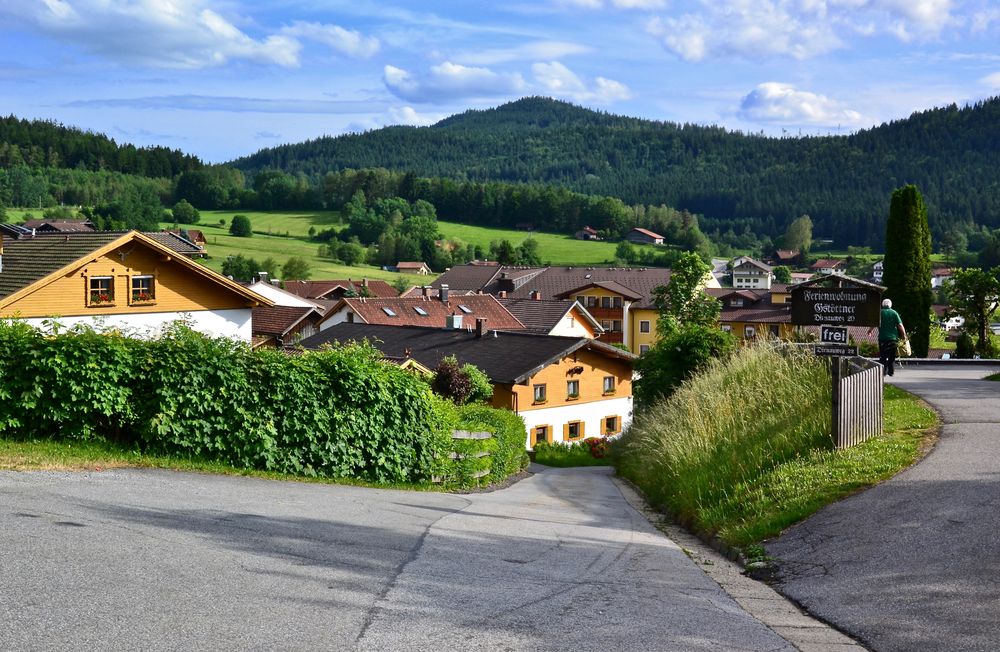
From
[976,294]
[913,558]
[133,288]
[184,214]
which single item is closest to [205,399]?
[913,558]

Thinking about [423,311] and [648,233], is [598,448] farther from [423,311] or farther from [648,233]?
[648,233]

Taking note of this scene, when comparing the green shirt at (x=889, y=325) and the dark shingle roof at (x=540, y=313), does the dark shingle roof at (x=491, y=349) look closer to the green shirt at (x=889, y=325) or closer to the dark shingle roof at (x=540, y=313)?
the dark shingle roof at (x=540, y=313)

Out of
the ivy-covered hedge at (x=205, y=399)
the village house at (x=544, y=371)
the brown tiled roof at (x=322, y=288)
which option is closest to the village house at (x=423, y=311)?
the village house at (x=544, y=371)

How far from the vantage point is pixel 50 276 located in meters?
28.9

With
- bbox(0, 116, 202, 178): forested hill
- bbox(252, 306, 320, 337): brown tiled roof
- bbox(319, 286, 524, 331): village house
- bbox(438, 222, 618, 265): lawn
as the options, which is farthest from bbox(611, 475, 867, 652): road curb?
bbox(0, 116, 202, 178): forested hill

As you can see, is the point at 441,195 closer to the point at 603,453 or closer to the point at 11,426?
the point at 603,453

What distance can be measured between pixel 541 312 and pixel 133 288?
36.7 meters

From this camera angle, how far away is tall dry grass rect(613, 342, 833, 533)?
1277cm

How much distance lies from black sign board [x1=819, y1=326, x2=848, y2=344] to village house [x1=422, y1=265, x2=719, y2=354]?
6111cm

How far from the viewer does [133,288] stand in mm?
31656

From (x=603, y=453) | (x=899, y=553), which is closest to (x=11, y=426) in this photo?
(x=899, y=553)

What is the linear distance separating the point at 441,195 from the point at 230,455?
173032 millimetres

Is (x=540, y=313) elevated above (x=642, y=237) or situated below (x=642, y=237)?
below

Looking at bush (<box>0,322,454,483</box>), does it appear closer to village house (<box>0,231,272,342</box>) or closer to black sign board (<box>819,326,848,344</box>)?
black sign board (<box>819,326,848,344</box>)
